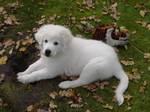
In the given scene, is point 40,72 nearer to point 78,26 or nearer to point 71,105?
point 71,105

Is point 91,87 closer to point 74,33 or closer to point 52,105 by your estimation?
point 52,105

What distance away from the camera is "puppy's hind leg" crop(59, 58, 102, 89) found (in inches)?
312

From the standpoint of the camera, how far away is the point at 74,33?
9859 millimetres

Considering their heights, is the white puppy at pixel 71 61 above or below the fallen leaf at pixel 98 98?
above

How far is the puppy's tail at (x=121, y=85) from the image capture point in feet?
26.0

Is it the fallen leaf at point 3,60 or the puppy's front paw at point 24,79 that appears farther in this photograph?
the fallen leaf at point 3,60

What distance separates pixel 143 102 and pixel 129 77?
0.69 m

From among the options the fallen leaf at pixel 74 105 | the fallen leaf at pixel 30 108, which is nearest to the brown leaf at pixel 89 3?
the fallen leaf at pixel 74 105

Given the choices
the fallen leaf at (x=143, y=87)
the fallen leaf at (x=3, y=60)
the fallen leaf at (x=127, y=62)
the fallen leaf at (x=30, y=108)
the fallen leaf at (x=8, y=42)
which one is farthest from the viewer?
the fallen leaf at (x=8, y=42)

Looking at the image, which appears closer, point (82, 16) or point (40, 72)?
point (40, 72)

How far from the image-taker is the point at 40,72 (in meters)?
8.11

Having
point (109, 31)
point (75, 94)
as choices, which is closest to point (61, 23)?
point (109, 31)

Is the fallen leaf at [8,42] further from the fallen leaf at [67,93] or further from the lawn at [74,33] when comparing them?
the fallen leaf at [67,93]

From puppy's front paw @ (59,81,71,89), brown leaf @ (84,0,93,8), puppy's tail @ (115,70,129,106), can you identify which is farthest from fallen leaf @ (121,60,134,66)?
brown leaf @ (84,0,93,8)
